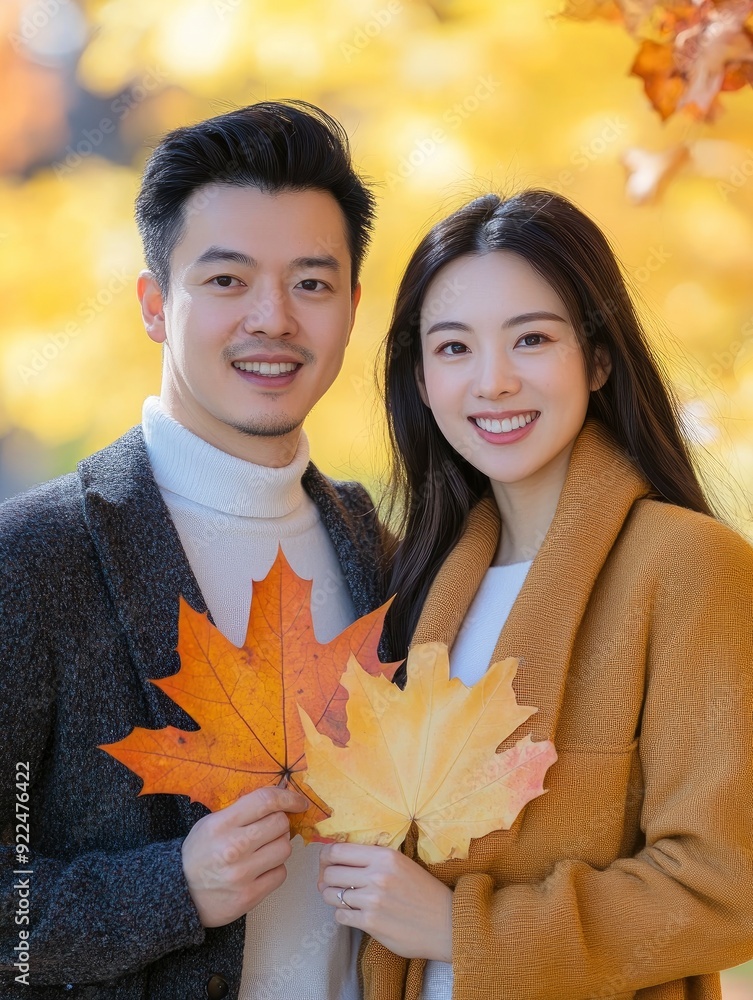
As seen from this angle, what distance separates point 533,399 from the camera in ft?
4.38

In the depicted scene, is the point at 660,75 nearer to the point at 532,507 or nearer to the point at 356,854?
the point at 532,507

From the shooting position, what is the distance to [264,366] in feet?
4.72

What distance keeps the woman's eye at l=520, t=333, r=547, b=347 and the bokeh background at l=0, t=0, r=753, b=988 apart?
0.79m

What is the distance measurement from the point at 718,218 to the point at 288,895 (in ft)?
5.00

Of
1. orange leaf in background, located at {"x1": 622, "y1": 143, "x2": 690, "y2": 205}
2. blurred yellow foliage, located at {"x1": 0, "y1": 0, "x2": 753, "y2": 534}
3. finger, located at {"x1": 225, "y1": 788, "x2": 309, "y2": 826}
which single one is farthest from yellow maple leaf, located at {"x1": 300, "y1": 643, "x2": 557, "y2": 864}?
orange leaf in background, located at {"x1": 622, "y1": 143, "x2": 690, "y2": 205}

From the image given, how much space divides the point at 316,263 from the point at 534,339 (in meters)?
0.32

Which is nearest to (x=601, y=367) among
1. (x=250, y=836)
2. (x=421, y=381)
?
(x=421, y=381)

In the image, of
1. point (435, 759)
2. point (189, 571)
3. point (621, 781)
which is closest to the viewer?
point (435, 759)

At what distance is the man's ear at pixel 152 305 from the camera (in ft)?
4.99

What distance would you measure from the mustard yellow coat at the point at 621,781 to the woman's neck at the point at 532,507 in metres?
0.11

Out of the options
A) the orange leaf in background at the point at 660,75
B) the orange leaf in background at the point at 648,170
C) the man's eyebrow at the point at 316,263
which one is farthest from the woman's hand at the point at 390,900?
the orange leaf in background at the point at 660,75

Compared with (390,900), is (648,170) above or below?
above

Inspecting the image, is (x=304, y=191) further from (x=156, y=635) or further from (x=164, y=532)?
(x=156, y=635)

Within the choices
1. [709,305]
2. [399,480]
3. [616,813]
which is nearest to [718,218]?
[709,305]
